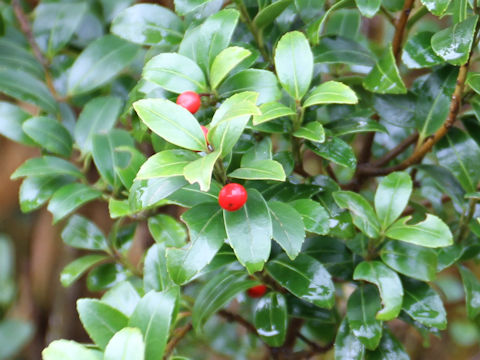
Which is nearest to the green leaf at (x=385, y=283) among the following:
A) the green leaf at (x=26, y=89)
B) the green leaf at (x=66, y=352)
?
the green leaf at (x=66, y=352)

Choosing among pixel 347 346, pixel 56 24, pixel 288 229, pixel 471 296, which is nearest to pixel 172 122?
pixel 288 229

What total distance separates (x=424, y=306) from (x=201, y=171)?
0.38 meters

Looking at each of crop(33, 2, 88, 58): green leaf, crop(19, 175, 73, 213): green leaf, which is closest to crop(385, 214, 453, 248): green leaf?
crop(19, 175, 73, 213): green leaf

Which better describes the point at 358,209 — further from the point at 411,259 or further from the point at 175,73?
the point at 175,73

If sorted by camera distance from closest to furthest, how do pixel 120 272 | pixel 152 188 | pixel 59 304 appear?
pixel 152 188 → pixel 120 272 → pixel 59 304

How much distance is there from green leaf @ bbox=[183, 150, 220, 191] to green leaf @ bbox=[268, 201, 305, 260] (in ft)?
0.42

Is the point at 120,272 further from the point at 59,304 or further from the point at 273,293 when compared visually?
the point at 59,304

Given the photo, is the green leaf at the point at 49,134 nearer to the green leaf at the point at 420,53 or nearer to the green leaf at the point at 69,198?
the green leaf at the point at 69,198

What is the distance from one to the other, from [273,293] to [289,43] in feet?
1.16

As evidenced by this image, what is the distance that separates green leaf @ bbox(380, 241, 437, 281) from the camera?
709 millimetres

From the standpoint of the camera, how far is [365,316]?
75 centimetres

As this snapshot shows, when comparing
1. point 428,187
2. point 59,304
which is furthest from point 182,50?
point 59,304

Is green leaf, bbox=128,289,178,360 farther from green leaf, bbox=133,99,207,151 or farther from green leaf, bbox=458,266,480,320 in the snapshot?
green leaf, bbox=458,266,480,320

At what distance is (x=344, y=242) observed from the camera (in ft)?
2.79
